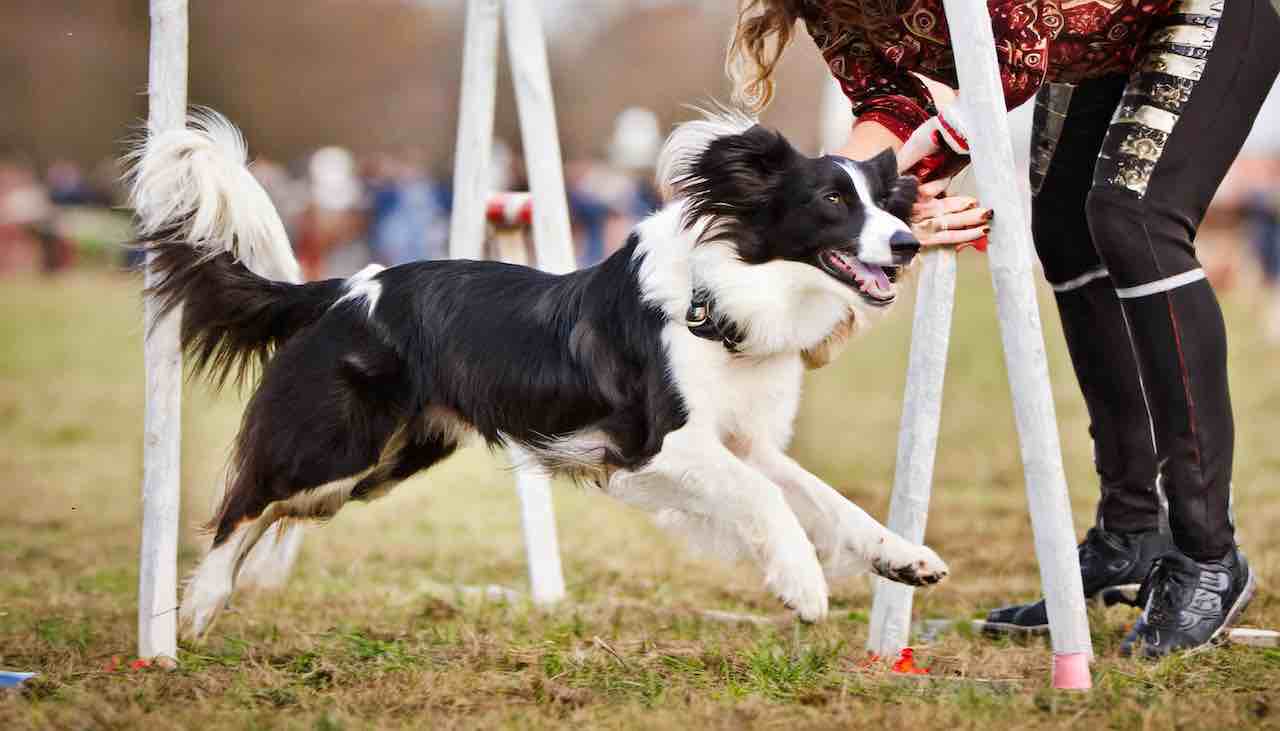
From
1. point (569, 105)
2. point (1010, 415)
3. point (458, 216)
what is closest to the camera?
point (458, 216)

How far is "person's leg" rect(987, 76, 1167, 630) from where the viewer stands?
12.8 ft

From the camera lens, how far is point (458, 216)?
15.7 ft

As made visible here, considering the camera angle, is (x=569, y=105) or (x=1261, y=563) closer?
(x=1261, y=563)

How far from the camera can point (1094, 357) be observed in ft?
13.1

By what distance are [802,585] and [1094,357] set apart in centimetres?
128

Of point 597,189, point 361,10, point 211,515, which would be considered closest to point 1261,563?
point 211,515

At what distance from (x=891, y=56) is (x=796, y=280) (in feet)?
2.05

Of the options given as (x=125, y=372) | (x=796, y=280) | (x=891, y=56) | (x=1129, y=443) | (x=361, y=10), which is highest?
(x=361, y=10)

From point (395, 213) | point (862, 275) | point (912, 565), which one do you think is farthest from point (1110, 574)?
point (395, 213)

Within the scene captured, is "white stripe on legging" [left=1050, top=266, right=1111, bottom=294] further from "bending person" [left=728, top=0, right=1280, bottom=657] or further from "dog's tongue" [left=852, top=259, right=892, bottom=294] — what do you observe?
"dog's tongue" [left=852, top=259, right=892, bottom=294]

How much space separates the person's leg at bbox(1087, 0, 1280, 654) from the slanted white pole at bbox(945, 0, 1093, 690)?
19.0 inches

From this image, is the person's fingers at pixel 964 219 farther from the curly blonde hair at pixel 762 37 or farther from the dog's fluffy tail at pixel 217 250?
the dog's fluffy tail at pixel 217 250

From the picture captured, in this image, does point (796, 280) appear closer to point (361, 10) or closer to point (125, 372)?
point (125, 372)

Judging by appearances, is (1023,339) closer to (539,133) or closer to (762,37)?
(762,37)
